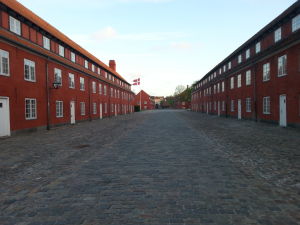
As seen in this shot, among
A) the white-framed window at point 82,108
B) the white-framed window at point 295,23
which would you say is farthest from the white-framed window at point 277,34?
the white-framed window at point 82,108

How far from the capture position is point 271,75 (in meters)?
17.7

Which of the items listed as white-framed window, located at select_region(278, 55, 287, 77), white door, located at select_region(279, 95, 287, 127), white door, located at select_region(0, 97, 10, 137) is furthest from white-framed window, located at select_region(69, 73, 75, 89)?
white door, located at select_region(279, 95, 287, 127)

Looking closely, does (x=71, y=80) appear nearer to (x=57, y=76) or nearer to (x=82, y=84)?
(x=57, y=76)

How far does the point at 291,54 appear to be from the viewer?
Answer: 14.9 m

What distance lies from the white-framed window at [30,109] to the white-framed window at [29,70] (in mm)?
1543

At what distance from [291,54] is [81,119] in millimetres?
21093

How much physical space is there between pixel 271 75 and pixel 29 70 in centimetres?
1970

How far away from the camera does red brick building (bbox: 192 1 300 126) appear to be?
1468 centimetres

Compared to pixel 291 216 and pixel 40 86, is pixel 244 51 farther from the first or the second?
pixel 291 216

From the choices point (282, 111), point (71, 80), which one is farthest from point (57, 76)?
point (282, 111)

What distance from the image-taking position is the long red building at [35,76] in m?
12.5

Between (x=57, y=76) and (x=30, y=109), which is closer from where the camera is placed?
(x=30, y=109)

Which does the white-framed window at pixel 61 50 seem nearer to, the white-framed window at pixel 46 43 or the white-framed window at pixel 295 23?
the white-framed window at pixel 46 43

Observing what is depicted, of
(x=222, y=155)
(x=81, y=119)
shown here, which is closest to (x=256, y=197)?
(x=222, y=155)
